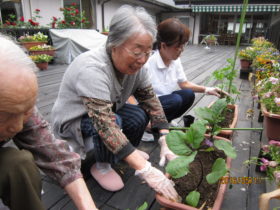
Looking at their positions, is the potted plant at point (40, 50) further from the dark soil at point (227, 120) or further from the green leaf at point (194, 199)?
the green leaf at point (194, 199)

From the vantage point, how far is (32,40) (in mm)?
4988

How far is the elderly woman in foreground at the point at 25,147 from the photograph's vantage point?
21.4 inches

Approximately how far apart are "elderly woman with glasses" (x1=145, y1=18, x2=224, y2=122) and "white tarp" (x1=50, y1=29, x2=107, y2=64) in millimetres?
3723

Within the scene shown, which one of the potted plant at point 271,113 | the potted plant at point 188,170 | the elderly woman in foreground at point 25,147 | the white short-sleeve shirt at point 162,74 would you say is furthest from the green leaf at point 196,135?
the white short-sleeve shirt at point 162,74

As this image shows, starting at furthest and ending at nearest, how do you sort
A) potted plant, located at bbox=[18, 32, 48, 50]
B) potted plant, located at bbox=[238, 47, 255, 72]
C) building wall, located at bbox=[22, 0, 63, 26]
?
building wall, located at bbox=[22, 0, 63, 26] < potted plant, located at bbox=[18, 32, 48, 50] < potted plant, located at bbox=[238, 47, 255, 72]

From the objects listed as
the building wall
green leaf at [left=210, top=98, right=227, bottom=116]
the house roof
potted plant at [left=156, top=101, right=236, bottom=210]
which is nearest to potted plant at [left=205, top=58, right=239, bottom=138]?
green leaf at [left=210, top=98, right=227, bottom=116]

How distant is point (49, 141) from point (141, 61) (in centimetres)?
52

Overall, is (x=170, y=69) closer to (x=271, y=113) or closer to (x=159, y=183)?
(x=271, y=113)

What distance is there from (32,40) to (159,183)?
16.4 feet

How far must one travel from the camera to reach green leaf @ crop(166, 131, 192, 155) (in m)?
0.82

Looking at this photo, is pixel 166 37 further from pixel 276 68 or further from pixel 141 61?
pixel 276 68

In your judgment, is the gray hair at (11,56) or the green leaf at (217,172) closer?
the gray hair at (11,56)

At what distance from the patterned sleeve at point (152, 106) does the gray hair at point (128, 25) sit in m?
0.44

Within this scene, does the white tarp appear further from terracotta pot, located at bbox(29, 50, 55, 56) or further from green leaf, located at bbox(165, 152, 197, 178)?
green leaf, located at bbox(165, 152, 197, 178)
